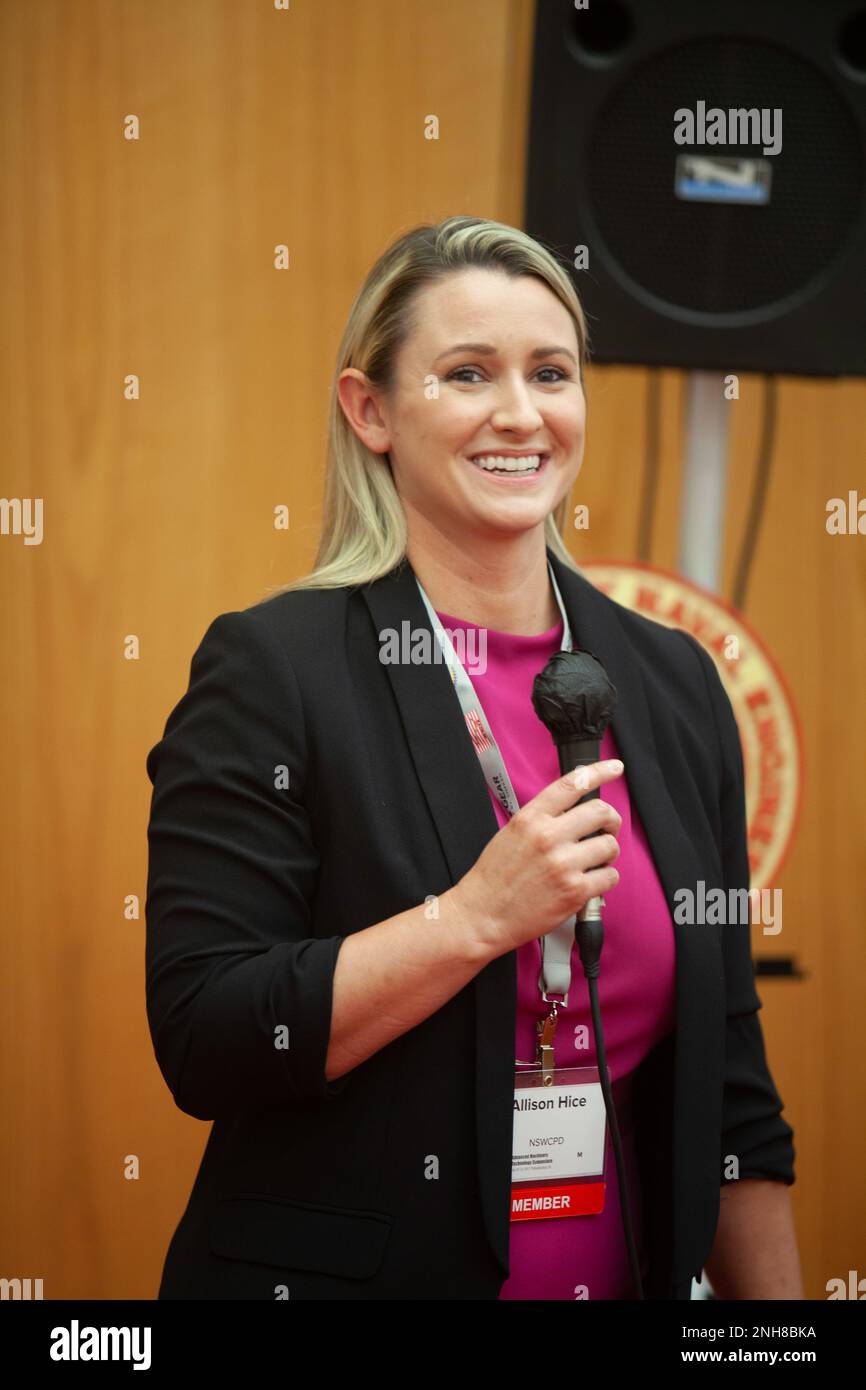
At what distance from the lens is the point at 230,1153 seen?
130cm

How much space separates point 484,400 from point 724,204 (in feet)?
3.08

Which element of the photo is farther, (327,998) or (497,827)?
(497,827)

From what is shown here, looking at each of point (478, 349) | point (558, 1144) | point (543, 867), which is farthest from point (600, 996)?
point (478, 349)

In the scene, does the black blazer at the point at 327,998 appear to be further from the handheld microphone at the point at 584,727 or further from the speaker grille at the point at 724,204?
the speaker grille at the point at 724,204

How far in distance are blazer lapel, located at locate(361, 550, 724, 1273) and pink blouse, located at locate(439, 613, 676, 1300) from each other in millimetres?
26

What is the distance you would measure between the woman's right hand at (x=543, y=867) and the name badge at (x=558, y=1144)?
22 centimetres

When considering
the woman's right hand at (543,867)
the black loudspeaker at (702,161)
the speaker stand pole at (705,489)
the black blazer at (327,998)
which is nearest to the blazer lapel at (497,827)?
the black blazer at (327,998)

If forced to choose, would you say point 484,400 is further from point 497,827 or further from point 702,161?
point 702,161

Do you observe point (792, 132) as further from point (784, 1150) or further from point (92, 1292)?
point (92, 1292)

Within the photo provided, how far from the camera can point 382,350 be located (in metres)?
1.48

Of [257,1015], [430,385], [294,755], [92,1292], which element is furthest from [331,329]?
[92,1292]

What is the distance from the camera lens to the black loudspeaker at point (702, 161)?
2094 millimetres

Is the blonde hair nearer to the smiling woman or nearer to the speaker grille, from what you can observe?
the smiling woman

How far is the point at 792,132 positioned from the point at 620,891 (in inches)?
53.2
